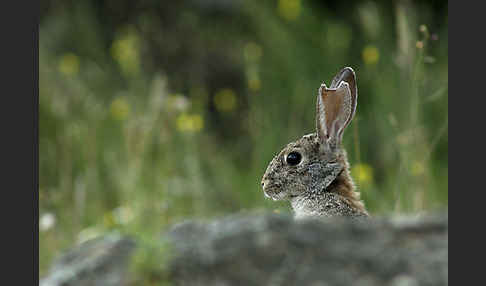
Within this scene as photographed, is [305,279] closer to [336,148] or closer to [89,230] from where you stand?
[336,148]

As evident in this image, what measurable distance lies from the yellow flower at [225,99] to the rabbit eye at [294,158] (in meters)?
4.75

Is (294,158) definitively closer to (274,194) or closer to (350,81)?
(274,194)

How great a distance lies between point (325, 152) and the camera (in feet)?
16.2

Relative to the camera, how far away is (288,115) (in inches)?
347

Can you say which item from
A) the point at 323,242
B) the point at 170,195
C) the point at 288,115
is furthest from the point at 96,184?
the point at 323,242

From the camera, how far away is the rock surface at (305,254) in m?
3.12

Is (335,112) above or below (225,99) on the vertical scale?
below

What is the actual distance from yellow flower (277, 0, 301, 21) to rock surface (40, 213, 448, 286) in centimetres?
659

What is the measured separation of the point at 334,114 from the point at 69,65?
5.91m

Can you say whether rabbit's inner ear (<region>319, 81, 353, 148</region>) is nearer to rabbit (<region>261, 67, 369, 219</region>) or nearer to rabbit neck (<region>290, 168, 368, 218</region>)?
rabbit (<region>261, 67, 369, 219</region>)

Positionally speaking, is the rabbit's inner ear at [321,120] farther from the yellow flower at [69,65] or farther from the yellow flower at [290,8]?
the yellow flower at [69,65]

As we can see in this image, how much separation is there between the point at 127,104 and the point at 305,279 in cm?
640

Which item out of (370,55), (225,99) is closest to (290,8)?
(225,99)

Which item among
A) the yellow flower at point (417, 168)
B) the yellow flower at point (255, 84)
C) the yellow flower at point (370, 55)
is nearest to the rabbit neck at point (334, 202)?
the yellow flower at point (417, 168)
